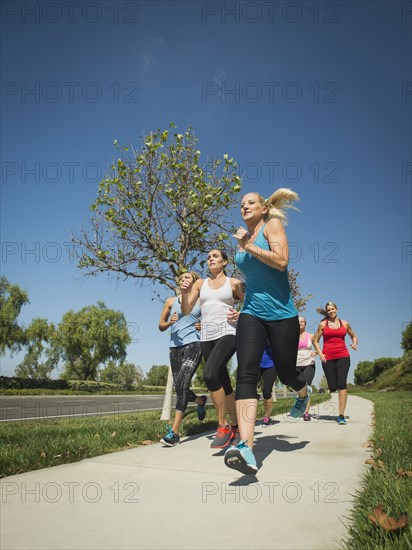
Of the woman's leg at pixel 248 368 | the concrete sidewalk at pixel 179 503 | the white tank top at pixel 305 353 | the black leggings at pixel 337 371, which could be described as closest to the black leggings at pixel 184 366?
the concrete sidewalk at pixel 179 503

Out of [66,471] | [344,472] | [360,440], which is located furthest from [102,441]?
[360,440]

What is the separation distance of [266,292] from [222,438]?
6.15 feet

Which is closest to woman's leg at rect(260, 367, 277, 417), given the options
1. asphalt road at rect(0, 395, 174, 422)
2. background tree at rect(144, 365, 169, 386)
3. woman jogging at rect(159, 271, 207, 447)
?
woman jogging at rect(159, 271, 207, 447)

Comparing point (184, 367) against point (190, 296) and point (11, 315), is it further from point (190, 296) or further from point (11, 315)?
point (11, 315)

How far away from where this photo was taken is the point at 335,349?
23.3ft

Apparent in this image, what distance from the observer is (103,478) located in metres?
2.83

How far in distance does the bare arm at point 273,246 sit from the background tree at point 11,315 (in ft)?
128

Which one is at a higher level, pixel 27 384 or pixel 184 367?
pixel 184 367

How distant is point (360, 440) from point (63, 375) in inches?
2634

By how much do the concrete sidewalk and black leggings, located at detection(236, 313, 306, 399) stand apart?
2.27ft

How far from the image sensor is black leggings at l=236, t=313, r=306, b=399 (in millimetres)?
3242

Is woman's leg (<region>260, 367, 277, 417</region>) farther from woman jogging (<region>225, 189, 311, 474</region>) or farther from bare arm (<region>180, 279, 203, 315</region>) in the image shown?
woman jogging (<region>225, 189, 311, 474</region>)

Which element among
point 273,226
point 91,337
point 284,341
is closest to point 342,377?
point 284,341

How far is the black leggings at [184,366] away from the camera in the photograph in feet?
16.6
